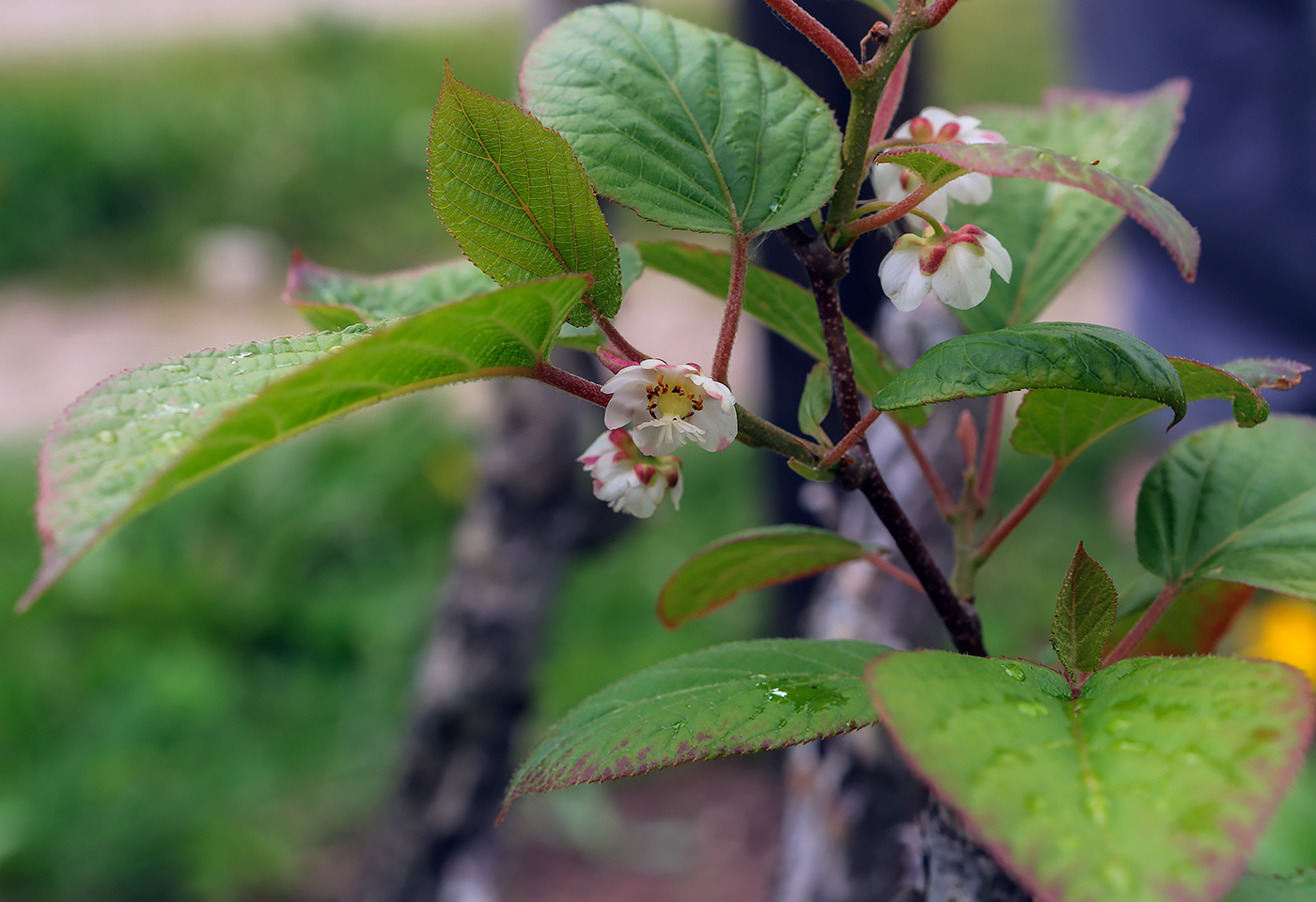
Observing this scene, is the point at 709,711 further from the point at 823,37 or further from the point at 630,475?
the point at 823,37

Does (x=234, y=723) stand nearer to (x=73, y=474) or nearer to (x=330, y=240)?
(x=73, y=474)

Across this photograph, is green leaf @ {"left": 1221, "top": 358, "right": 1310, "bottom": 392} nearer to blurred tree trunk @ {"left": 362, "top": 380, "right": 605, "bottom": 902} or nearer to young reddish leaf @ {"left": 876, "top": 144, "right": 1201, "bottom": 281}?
young reddish leaf @ {"left": 876, "top": 144, "right": 1201, "bottom": 281}

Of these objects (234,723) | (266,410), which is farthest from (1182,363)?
(234,723)

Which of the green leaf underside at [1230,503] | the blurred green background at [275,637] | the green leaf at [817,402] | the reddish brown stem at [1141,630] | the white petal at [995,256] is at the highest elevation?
the white petal at [995,256]

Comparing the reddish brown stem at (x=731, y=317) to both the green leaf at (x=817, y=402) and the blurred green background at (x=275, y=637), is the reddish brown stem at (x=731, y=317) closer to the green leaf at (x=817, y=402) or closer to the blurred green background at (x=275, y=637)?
the green leaf at (x=817, y=402)

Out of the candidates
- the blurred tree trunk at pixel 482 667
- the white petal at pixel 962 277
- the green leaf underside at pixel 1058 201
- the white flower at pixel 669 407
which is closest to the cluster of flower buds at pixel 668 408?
the white flower at pixel 669 407

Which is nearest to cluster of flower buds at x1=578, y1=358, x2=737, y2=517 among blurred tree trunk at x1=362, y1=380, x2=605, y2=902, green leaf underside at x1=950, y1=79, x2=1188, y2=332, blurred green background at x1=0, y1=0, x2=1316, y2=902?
green leaf underside at x1=950, y1=79, x2=1188, y2=332
